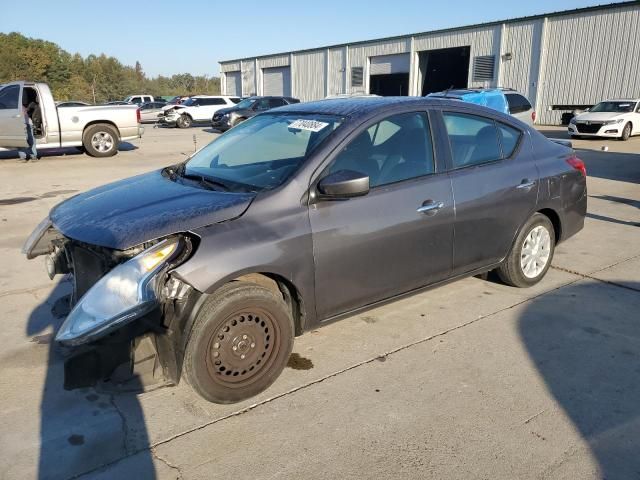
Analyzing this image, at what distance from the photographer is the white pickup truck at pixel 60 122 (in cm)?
1323

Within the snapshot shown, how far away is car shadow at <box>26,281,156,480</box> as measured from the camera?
259cm

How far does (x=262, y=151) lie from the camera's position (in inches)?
150

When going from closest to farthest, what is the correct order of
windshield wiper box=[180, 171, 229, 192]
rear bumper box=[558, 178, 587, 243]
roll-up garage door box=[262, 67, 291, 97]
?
1. windshield wiper box=[180, 171, 229, 192]
2. rear bumper box=[558, 178, 587, 243]
3. roll-up garage door box=[262, 67, 291, 97]

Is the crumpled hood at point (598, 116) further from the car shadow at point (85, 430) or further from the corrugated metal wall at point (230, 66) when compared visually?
the corrugated metal wall at point (230, 66)

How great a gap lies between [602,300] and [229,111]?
66.5 ft

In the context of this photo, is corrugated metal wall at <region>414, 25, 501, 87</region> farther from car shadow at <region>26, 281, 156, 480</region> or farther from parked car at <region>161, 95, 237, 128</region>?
car shadow at <region>26, 281, 156, 480</region>

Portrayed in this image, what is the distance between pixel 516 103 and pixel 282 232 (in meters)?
15.1

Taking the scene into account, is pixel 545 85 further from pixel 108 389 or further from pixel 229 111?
pixel 108 389

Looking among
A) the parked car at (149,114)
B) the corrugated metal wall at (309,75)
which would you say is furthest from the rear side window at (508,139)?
the corrugated metal wall at (309,75)

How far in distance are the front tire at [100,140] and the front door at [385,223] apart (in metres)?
13.0

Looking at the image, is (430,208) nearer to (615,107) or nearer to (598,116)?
(598,116)

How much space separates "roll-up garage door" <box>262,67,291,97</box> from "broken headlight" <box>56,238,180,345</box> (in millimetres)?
43574

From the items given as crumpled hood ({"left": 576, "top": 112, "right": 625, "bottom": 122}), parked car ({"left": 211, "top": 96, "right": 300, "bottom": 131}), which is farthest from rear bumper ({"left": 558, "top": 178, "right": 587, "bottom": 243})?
parked car ({"left": 211, "top": 96, "right": 300, "bottom": 131})

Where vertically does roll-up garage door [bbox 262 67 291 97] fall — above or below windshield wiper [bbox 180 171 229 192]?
above
